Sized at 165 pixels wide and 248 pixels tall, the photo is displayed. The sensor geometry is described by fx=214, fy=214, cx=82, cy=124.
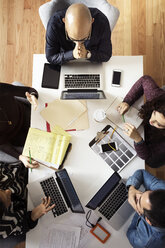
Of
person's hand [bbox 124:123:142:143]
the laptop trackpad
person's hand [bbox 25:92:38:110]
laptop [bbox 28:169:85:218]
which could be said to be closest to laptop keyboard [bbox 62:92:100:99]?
person's hand [bbox 25:92:38:110]

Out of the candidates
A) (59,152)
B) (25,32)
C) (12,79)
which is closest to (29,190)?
(59,152)

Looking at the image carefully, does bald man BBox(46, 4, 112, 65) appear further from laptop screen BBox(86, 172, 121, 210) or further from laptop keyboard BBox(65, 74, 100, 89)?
laptop screen BBox(86, 172, 121, 210)

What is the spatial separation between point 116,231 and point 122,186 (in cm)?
29

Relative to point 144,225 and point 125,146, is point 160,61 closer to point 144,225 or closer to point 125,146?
point 125,146

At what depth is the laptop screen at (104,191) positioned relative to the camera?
Result: 1.39m

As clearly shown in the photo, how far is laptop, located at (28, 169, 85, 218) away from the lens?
142 cm

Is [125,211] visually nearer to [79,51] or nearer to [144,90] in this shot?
[144,90]

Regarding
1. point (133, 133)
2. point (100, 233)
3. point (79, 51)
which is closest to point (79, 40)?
point (79, 51)

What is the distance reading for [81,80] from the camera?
157cm

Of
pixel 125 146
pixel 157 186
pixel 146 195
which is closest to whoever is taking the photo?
pixel 146 195

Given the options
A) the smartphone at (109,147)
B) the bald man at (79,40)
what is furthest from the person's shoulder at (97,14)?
the smartphone at (109,147)

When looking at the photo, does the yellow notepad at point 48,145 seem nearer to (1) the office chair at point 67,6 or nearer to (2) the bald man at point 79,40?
(2) the bald man at point 79,40

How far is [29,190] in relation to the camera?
1.42 metres

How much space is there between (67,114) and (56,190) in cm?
53
